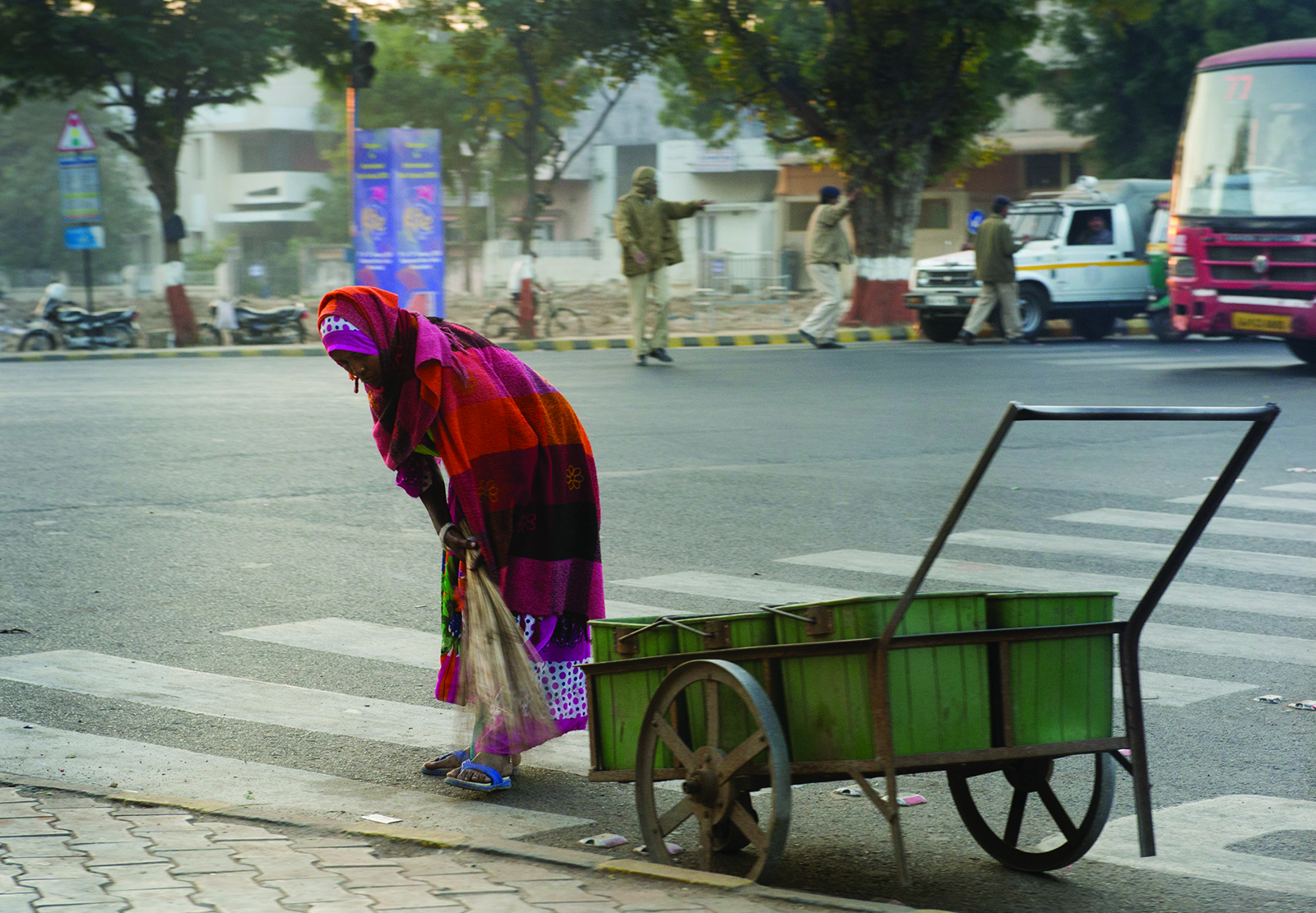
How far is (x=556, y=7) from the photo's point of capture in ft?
95.3

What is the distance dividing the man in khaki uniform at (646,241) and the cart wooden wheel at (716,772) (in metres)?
14.1

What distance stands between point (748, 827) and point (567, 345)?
68.5 feet

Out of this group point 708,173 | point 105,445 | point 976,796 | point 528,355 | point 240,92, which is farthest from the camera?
point 708,173

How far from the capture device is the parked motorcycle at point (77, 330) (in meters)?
26.2

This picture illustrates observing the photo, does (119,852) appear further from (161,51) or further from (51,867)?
(161,51)

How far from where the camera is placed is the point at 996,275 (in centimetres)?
2117

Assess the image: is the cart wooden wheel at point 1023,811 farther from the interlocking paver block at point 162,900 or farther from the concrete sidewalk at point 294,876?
the interlocking paver block at point 162,900

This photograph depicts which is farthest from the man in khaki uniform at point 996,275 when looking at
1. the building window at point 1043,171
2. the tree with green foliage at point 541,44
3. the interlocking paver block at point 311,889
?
the building window at point 1043,171

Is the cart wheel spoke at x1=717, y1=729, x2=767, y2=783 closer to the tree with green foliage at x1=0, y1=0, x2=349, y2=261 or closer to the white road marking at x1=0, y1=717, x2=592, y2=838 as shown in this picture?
the white road marking at x1=0, y1=717, x2=592, y2=838

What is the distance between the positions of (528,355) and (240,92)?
9.56 metres

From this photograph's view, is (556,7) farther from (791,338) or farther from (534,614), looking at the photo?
(534,614)

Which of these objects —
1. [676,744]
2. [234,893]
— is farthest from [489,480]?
[234,893]

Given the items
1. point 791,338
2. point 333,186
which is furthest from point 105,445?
point 333,186

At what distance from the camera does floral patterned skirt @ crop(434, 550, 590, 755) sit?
4.23 m
